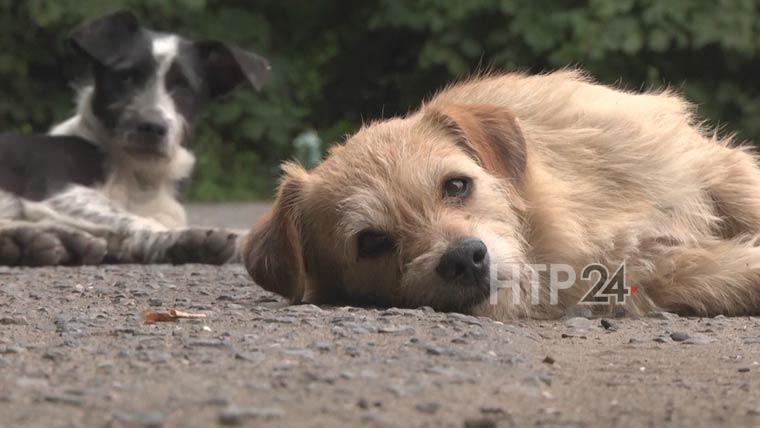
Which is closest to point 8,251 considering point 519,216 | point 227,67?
point 227,67

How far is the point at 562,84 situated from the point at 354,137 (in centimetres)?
89

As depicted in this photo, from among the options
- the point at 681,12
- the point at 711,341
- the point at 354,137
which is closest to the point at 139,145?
the point at 354,137

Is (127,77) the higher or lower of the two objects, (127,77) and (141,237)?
the higher

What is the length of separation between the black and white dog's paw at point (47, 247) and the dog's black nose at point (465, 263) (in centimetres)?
316

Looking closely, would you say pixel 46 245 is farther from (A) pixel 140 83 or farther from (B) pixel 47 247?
(A) pixel 140 83

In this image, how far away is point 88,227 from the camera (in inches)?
275

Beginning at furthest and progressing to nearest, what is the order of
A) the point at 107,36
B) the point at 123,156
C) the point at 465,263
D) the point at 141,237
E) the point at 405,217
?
1. the point at 107,36
2. the point at 123,156
3. the point at 141,237
4. the point at 405,217
5. the point at 465,263

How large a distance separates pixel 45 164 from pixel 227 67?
1414 mm

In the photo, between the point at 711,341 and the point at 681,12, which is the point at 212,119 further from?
the point at 711,341

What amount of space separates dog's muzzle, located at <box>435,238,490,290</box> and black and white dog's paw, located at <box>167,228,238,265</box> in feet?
9.77

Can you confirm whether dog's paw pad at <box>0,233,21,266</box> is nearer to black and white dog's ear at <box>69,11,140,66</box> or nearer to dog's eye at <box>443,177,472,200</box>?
black and white dog's ear at <box>69,11,140,66</box>

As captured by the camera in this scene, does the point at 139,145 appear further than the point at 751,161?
Yes

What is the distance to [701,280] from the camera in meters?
4.30

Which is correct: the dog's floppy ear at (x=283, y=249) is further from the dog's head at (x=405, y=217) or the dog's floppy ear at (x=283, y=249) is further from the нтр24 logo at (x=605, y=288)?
the нтр24 logo at (x=605, y=288)
